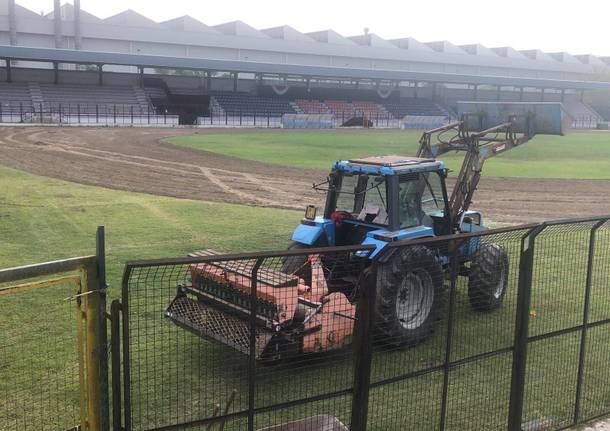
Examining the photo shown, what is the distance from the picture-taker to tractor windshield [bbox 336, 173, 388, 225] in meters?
8.19

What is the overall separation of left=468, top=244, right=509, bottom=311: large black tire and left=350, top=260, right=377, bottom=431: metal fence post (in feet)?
9.48

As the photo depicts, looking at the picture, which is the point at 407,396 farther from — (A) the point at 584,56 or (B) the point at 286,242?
(A) the point at 584,56

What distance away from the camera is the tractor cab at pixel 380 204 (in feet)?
25.8

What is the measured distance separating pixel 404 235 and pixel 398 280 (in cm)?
122

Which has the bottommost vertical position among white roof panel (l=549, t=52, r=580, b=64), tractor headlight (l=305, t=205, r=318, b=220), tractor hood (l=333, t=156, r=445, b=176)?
tractor headlight (l=305, t=205, r=318, b=220)

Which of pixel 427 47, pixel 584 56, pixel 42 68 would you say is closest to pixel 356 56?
pixel 427 47

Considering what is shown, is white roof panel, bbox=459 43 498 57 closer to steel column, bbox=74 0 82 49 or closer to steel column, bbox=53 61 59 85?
steel column, bbox=74 0 82 49

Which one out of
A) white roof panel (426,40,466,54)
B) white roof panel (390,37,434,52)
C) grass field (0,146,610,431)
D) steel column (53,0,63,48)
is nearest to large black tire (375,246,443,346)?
grass field (0,146,610,431)

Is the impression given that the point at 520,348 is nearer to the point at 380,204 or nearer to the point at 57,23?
the point at 380,204

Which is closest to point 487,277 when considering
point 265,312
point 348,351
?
point 348,351

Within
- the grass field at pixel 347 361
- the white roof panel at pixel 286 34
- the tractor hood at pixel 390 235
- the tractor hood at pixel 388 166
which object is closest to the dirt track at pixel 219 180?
the grass field at pixel 347 361

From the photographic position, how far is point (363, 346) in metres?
4.61

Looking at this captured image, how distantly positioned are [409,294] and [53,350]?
3.91 meters

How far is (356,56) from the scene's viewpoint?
95312 millimetres
